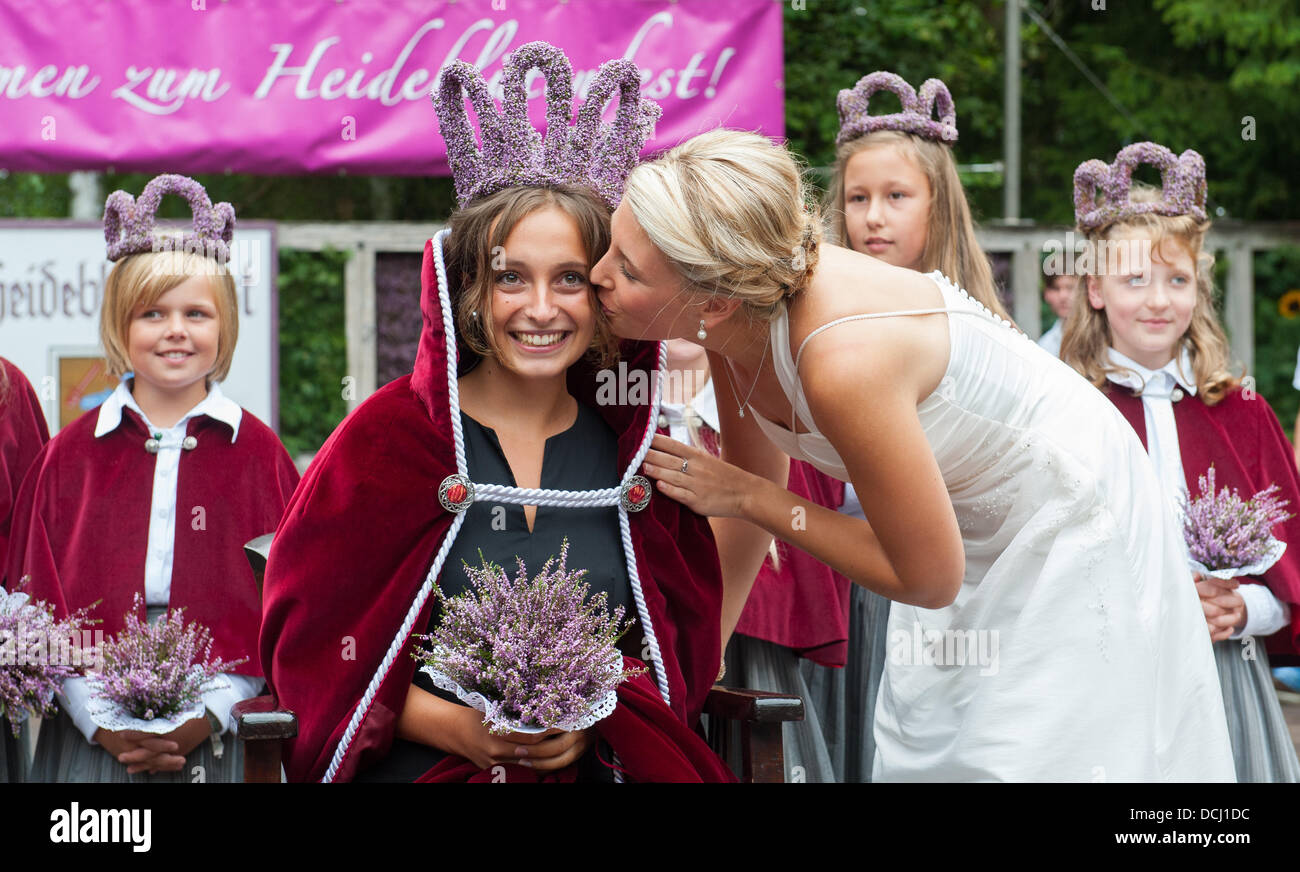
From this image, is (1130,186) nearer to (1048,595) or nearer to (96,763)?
(1048,595)

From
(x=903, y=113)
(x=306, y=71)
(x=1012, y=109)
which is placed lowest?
(x=903, y=113)

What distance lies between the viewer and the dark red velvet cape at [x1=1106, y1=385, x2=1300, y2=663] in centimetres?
384

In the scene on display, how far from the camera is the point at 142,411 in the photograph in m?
3.71

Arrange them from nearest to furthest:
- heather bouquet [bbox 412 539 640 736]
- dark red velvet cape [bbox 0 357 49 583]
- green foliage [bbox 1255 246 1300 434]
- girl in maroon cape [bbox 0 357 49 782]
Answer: heather bouquet [bbox 412 539 640 736] < girl in maroon cape [bbox 0 357 49 782] < dark red velvet cape [bbox 0 357 49 583] < green foliage [bbox 1255 246 1300 434]

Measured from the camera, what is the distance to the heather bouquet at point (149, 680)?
311cm

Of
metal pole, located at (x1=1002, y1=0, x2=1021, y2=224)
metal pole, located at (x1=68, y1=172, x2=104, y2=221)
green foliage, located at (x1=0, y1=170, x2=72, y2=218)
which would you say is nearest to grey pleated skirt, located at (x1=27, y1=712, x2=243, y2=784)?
metal pole, located at (x1=1002, y1=0, x2=1021, y2=224)

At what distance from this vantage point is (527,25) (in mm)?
6246

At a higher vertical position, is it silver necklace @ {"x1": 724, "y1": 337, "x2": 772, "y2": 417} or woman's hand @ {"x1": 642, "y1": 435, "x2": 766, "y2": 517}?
silver necklace @ {"x1": 724, "y1": 337, "x2": 772, "y2": 417}

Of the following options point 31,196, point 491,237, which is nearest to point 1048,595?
point 491,237

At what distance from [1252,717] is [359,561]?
2446mm

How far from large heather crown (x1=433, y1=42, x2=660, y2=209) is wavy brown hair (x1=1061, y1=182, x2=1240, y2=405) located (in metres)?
1.66

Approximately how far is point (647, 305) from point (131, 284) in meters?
1.71

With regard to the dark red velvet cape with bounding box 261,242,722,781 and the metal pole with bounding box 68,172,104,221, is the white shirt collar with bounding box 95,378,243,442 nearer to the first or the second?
the dark red velvet cape with bounding box 261,242,722,781

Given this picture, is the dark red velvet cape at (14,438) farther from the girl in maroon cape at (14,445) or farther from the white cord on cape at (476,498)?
the white cord on cape at (476,498)
